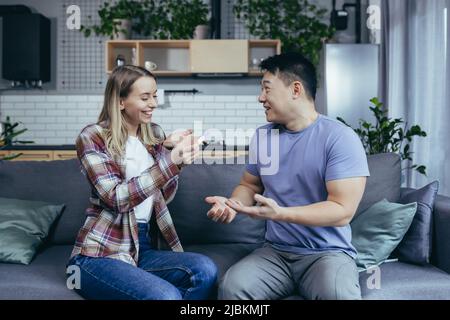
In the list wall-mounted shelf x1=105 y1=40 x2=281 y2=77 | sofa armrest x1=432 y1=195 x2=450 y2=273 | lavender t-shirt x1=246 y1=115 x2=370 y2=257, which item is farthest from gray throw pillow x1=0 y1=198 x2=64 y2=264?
wall-mounted shelf x1=105 y1=40 x2=281 y2=77

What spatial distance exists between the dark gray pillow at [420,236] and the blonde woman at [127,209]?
0.81m

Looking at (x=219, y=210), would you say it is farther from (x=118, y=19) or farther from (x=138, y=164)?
(x=118, y=19)

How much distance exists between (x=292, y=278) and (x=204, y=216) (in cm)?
61

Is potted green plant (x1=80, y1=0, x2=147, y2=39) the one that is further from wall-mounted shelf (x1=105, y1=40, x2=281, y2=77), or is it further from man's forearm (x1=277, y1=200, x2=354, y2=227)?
man's forearm (x1=277, y1=200, x2=354, y2=227)

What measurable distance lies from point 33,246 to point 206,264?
2.54 feet

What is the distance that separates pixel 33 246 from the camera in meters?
1.99

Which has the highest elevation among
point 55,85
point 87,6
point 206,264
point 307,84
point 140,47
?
point 87,6

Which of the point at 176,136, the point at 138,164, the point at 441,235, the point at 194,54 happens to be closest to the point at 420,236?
the point at 441,235

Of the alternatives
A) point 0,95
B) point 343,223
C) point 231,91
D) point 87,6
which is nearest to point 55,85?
point 0,95

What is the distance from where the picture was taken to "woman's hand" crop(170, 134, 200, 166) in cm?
165

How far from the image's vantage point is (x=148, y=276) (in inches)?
61.8

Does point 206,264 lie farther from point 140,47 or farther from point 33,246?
point 140,47

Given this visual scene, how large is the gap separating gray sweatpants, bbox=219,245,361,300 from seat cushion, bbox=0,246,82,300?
550 mm

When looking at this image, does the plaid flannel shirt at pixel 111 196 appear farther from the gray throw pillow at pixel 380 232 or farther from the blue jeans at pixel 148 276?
the gray throw pillow at pixel 380 232
